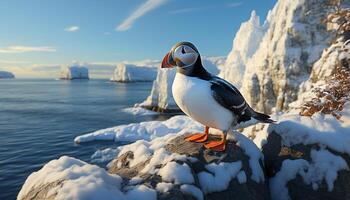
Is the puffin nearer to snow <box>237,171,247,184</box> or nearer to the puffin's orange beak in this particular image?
the puffin's orange beak

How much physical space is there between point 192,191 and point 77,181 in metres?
1.52

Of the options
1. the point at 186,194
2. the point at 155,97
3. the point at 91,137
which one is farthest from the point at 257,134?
the point at 155,97

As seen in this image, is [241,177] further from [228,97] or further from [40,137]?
[40,137]

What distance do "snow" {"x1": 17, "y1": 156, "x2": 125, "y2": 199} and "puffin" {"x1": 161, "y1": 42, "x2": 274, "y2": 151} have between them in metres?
1.90

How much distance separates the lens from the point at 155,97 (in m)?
61.4

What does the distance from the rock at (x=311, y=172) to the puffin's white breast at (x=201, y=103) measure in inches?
45.8

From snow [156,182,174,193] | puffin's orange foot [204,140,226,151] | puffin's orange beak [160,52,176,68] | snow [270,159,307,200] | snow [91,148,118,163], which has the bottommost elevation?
snow [91,148,118,163]

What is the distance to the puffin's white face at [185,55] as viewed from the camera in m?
5.92

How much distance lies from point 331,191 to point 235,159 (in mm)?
1658

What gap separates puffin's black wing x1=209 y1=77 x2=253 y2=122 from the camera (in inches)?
227

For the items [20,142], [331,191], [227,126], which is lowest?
[20,142]

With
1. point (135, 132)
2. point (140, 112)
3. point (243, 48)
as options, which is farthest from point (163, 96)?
point (135, 132)

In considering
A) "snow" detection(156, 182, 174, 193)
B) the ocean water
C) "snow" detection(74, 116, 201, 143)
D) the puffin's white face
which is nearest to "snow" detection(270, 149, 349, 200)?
"snow" detection(156, 182, 174, 193)

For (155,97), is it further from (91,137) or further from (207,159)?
(207,159)
